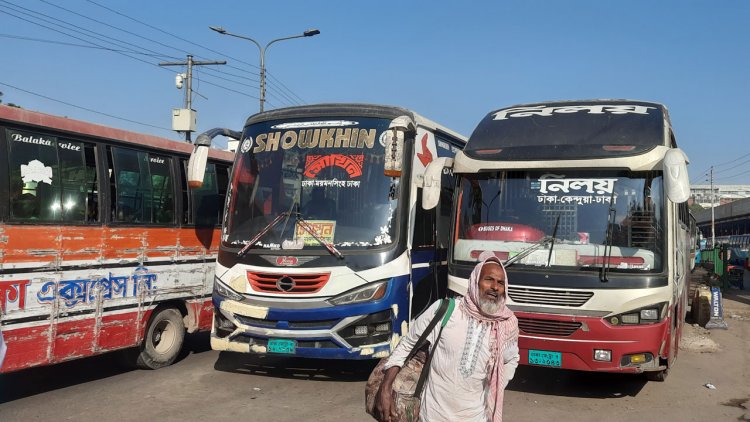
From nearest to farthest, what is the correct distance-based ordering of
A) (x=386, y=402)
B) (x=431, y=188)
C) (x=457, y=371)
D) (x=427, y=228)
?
1. (x=386, y=402)
2. (x=457, y=371)
3. (x=431, y=188)
4. (x=427, y=228)

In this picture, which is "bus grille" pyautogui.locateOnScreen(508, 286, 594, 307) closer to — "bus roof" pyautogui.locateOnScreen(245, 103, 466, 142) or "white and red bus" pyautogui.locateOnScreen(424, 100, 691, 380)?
"white and red bus" pyautogui.locateOnScreen(424, 100, 691, 380)

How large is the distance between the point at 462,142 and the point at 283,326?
478 centimetres

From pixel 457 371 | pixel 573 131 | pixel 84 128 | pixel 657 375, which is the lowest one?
pixel 657 375

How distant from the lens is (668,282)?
6574 mm

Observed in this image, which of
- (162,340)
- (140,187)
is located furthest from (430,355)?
(162,340)

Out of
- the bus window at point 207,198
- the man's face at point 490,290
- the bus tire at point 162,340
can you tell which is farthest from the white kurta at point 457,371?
the bus window at point 207,198

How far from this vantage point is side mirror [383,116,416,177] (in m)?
7.04

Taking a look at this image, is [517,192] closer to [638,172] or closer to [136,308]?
[638,172]

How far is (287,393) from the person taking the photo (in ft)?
23.7

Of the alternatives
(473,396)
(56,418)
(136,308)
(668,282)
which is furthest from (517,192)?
(56,418)

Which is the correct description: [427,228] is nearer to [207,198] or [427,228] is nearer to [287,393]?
[287,393]

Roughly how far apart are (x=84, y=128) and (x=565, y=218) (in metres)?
5.40

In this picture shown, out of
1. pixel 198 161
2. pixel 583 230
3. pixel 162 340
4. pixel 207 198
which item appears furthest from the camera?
pixel 207 198

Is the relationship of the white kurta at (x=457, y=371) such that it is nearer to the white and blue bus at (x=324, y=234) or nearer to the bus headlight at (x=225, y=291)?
the white and blue bus at (x=324, y=234)
